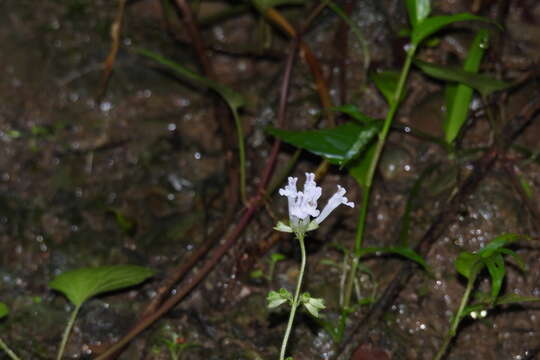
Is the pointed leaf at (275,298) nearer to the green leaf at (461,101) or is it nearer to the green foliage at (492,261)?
the green foliage at (492,261)

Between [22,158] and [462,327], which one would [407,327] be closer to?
[462,327]

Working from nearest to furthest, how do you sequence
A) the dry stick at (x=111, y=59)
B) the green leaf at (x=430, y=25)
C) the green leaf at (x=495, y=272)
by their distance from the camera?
the green leaf at (x=495, y=272), the green leaf at (x=430, y=25), the dry stick at (x=111, y=59)

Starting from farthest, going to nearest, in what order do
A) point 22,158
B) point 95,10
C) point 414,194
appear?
1. point 95,10
2. point 22,158
3. point 414,194

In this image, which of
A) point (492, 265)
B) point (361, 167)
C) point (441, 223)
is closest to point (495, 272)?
point (492, 265)

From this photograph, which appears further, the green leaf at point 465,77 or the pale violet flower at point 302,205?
the green leaf at point 465,77

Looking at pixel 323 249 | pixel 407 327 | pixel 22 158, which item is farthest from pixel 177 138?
pixel 407 327

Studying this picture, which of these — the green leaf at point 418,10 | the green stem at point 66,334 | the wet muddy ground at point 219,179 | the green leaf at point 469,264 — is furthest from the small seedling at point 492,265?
the green stem at point 66,334
